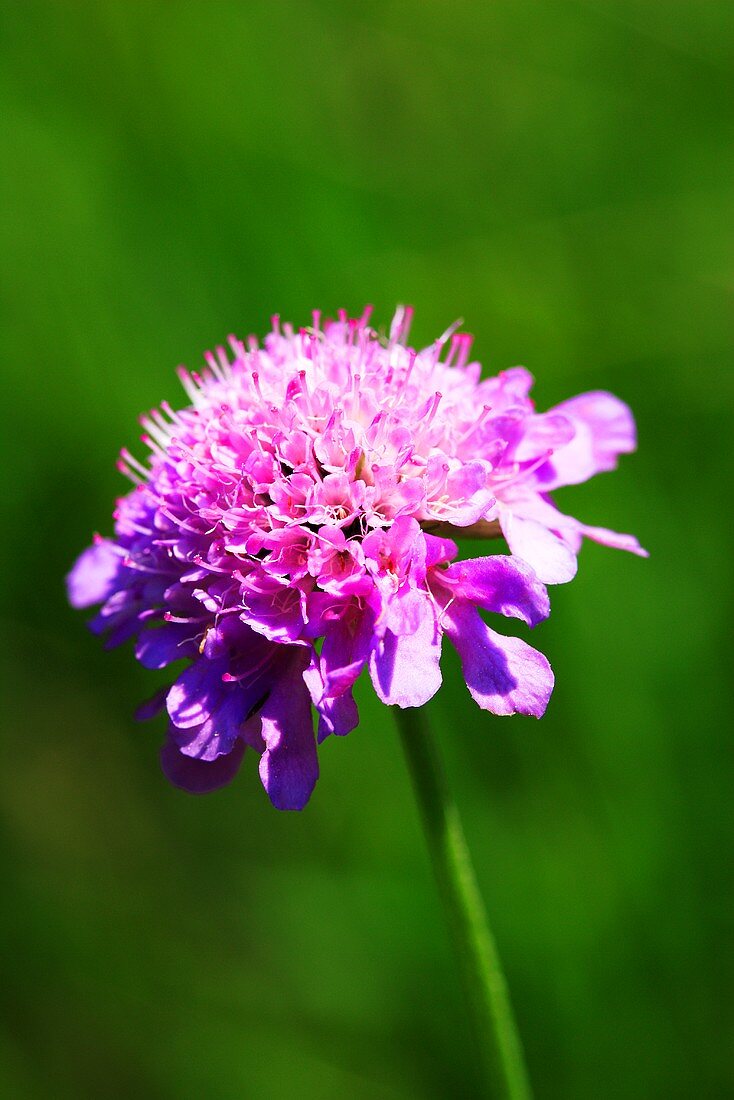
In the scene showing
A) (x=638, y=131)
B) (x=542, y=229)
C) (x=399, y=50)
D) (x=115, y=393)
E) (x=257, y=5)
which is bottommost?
(x=115, y=393)

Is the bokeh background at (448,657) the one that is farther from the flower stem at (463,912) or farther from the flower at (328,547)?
the flower at (328,547)

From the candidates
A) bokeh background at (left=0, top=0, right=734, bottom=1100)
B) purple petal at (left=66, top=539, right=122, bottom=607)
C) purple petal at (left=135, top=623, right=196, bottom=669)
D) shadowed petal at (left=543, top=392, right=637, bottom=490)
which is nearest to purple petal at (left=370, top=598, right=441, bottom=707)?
purple petal at (left=135, top=623, right=196, bottom=669)

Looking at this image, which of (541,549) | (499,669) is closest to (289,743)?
(499,669)

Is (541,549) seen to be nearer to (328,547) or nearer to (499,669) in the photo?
(499,669)

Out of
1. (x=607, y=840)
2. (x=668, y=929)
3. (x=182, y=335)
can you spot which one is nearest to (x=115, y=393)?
(x=182, y=335)

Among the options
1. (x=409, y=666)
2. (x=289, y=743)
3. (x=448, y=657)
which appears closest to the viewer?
(x=409, y=666)

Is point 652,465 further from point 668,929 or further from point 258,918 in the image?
point 258,918

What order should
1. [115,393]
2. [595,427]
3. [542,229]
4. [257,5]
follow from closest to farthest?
[595,427] < [115,393] < [542,229] < [257,5]
